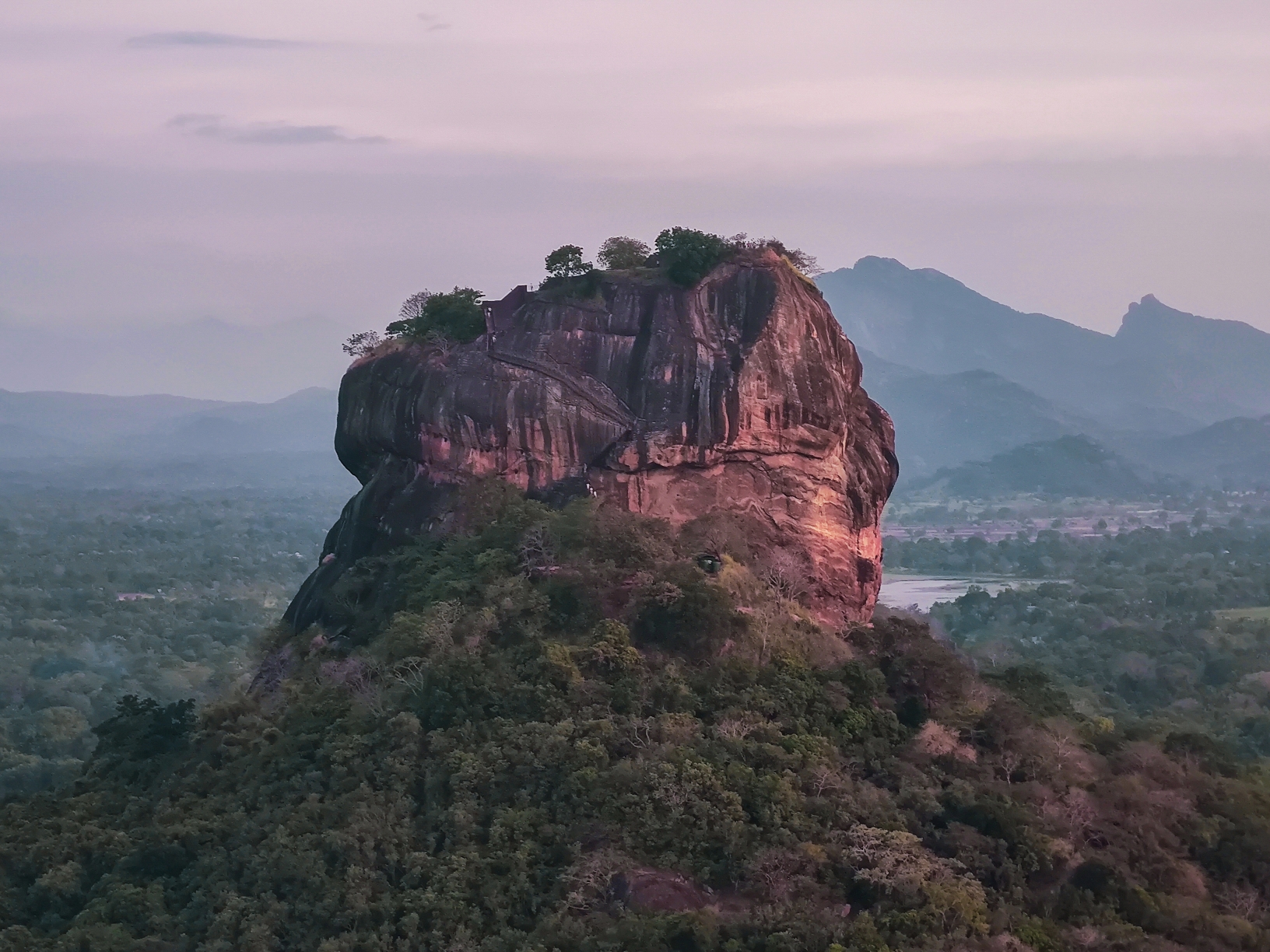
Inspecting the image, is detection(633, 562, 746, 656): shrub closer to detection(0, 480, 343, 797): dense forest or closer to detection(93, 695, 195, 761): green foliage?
detection(93, 695, 195, 761): green foliage

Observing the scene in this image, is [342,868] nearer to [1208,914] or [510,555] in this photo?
[510,555]

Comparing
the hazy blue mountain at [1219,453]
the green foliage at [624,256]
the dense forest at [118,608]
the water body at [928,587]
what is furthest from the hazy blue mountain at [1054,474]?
the green foliage at [624,256]

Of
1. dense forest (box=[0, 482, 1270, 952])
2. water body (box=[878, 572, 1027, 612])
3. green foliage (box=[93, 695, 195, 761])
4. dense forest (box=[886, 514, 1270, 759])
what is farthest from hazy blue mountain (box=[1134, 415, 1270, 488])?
green foliage (box=[93, 695, 195, 761])

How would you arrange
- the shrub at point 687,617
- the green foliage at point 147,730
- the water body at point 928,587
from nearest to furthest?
1. the shrub at point 687,617
2. the green foliage at point 147,730
3. the water body at point 928,587

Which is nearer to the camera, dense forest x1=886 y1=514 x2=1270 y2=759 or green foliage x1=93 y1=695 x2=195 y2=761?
green foliage x1=93 y1=695 x2=195 y2=761

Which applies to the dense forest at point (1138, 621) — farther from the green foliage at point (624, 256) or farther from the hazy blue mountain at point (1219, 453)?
the hazy blue mountain at point (1219, 453)
